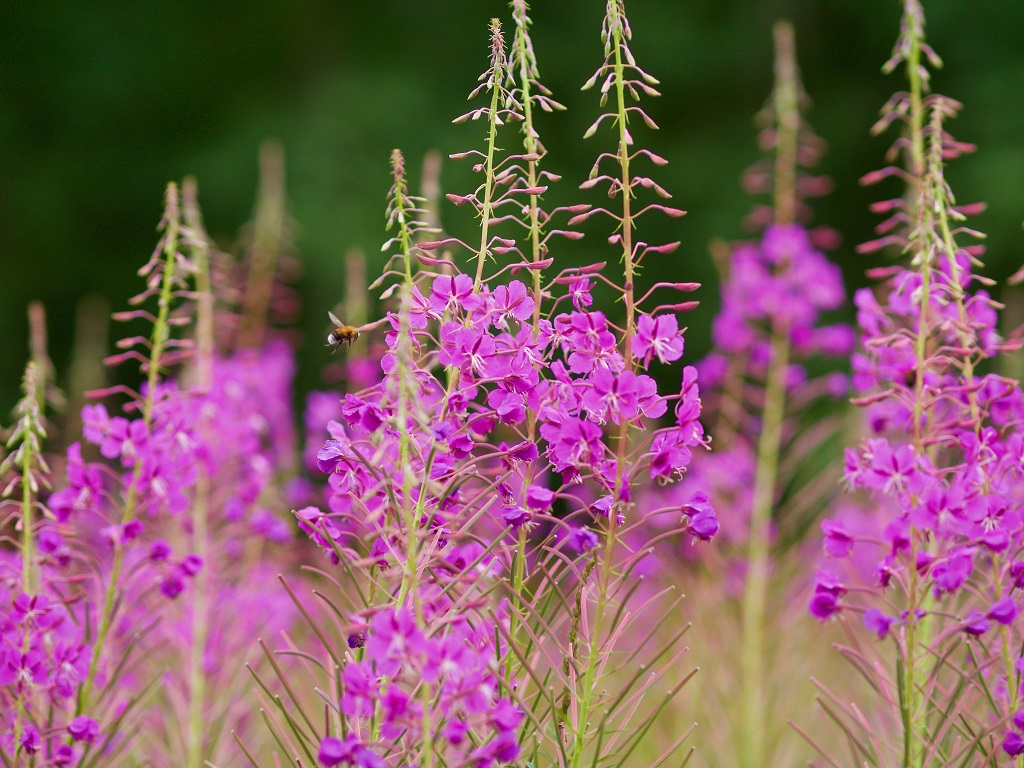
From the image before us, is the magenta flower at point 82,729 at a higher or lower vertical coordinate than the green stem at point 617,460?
lower

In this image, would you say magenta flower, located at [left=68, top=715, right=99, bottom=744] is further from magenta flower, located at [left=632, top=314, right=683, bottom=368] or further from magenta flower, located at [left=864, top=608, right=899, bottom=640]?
magenta flower, located at [left=864, top=608, right=899, bottom=640]

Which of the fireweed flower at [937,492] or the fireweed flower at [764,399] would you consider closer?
the fireweed flower at [937,492]

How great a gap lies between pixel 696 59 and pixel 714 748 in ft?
23.6

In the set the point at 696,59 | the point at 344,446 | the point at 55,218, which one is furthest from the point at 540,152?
the point at 55,218

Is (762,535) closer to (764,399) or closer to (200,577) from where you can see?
(764,399)

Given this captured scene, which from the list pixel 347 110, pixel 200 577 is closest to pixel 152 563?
pixel 200 577

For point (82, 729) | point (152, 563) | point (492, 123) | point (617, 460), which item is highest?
point (492, 123)

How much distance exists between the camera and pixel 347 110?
9016 millimetres

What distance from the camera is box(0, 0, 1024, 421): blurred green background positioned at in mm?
8547

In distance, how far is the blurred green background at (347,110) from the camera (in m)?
8.55

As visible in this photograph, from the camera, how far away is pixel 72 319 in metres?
9.60

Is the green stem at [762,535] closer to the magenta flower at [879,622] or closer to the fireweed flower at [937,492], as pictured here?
the fireweed flower at [937,492]

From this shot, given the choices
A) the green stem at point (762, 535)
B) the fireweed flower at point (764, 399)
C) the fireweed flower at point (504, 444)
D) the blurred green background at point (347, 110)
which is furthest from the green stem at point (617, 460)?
the blurred green background at point (347, 110)

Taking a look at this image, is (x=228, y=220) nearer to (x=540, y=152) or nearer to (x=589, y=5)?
(x=589, y=5)
